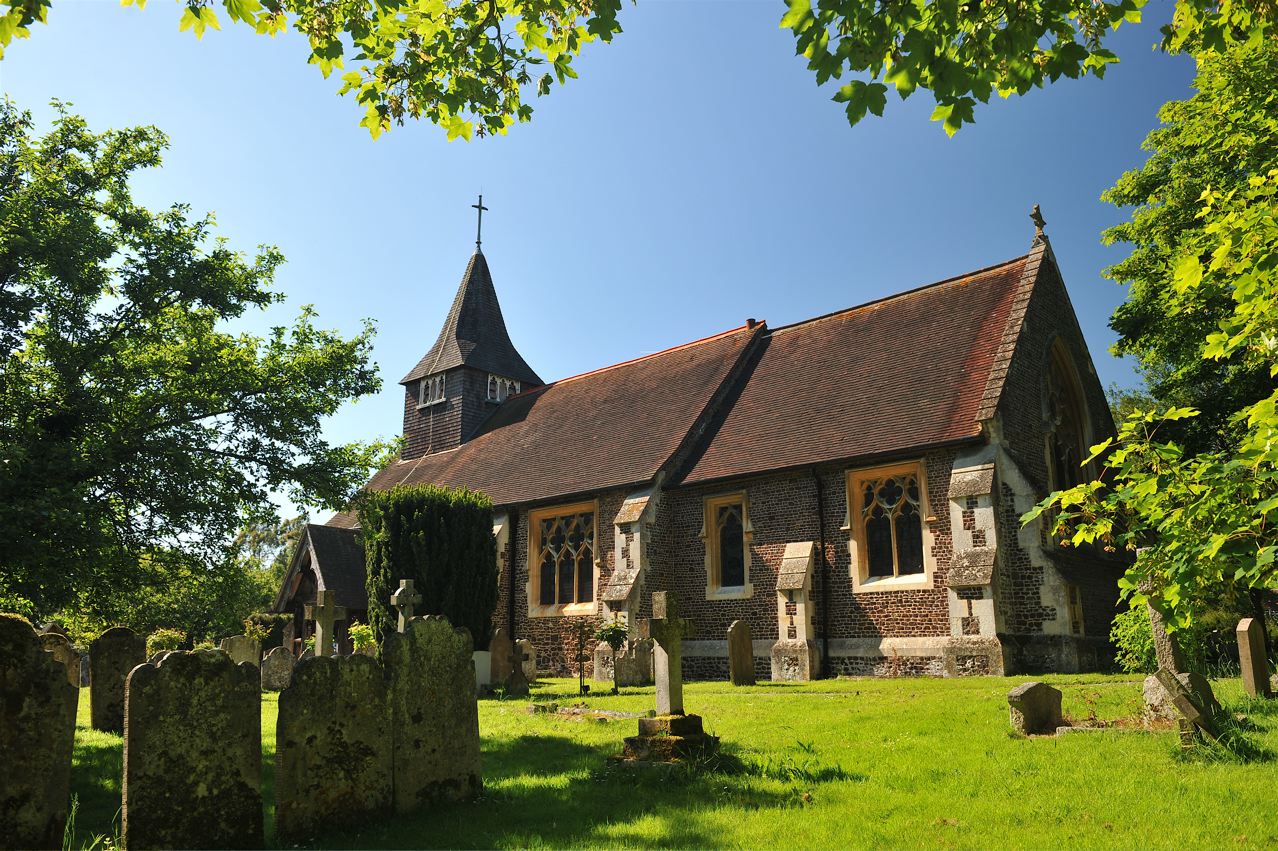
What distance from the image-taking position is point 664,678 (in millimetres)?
8320

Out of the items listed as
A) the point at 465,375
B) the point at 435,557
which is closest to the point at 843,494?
the point at 435,557

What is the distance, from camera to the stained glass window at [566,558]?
2173 cm

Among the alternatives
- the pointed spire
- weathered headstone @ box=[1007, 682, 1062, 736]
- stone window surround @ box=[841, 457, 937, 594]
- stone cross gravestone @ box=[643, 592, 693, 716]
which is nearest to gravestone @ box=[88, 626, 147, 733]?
stone cross gravestone @ box=[643, 592, 693, 716]

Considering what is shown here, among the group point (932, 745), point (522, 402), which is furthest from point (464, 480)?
point (932, 745)

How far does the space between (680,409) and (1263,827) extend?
18105 mm

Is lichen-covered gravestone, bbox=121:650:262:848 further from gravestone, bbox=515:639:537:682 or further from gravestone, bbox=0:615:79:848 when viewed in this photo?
gravestone, bbox=515:639:537:682

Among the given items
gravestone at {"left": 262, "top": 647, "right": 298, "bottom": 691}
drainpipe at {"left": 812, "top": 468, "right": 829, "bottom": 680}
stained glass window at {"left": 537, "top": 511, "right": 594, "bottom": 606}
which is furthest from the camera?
stained glass window at {"left": 537, "top": 511, "right": 594, "bottom": 606}

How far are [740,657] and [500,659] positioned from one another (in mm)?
4610

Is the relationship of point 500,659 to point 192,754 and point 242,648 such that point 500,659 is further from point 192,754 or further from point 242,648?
point 192,754

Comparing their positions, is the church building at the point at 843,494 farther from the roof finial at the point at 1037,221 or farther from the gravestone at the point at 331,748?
the gravestone at the point at 331,748

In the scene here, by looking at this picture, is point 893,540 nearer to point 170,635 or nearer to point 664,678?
point 664,678

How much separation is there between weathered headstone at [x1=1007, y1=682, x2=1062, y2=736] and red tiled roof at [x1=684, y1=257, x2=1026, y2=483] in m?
7.90

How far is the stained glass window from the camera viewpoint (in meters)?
21.7

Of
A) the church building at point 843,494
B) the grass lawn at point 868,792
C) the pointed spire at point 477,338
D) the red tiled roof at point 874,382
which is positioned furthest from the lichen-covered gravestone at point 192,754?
the pointed spire at point 477,338
